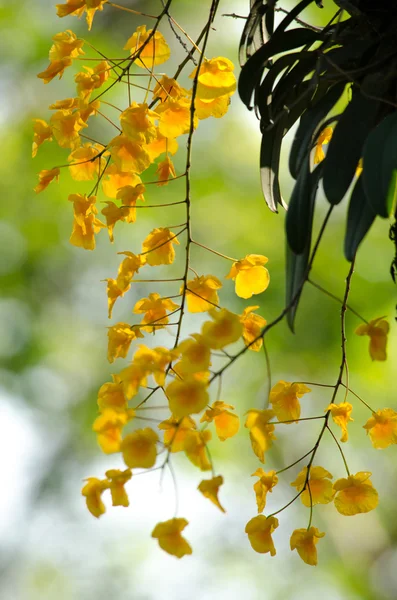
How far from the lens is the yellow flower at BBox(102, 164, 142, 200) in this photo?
27.3 inches

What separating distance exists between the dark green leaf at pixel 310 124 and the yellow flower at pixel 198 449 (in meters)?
0.27

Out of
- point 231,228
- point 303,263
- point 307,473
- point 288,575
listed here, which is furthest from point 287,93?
point 288,575

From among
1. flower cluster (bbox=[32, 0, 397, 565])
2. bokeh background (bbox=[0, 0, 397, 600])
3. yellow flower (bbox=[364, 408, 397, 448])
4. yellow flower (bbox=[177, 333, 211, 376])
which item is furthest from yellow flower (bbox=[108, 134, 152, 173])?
Answer: bokeh background (bbox=[0, 0, 397, 600])

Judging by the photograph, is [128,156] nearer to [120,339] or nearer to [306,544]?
[120,339]

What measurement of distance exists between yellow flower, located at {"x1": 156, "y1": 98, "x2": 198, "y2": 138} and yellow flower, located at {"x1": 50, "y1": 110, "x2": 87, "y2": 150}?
0.28 ft

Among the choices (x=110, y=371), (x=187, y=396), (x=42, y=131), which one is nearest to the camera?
(x=187, y=396)

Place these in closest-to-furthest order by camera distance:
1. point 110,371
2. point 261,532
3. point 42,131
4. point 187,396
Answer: point 187,396, point 261,532, point 42,131, point 110,371

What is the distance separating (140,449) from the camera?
510 millimetres

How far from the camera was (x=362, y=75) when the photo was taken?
0.64 meters

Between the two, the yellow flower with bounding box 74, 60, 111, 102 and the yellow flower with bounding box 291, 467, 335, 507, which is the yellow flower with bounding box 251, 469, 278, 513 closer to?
the yellow flower with bounding box 291, 467, 335, 507

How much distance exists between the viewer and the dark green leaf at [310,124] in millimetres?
646

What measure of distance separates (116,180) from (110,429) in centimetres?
29

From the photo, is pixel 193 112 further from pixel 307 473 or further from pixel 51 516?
pixel 51 516

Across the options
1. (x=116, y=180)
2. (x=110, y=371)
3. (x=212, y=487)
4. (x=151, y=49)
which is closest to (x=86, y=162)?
(x=116, y=180)
